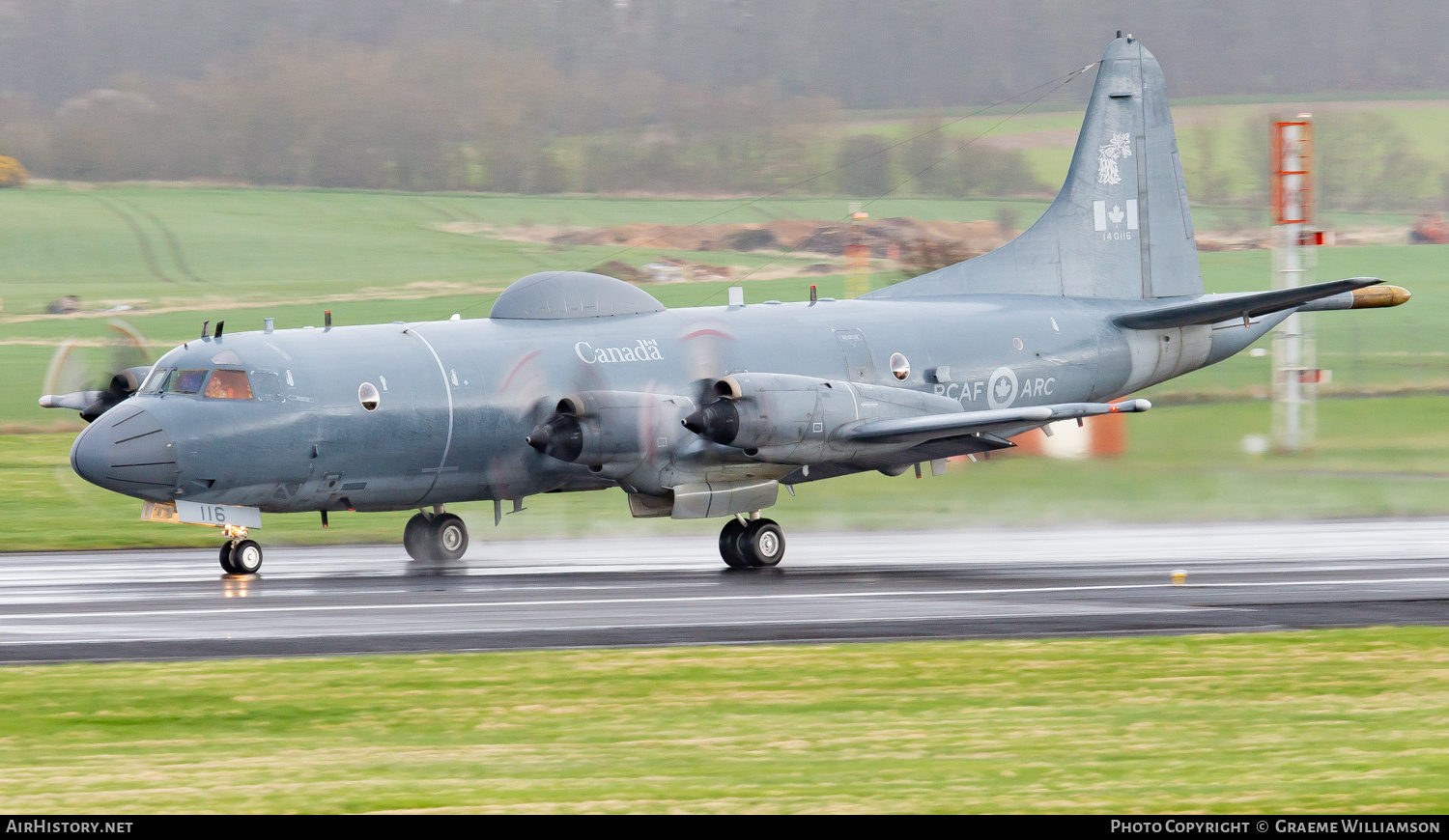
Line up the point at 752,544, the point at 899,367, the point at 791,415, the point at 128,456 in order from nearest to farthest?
the point at 128,456 < the point at 791,415 < the point at 752,544 < the point at 899,367

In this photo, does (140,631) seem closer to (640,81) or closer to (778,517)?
(778,517)

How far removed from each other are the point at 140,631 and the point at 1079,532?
1714cm

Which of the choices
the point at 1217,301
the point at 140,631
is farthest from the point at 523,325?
the point at 1217,301

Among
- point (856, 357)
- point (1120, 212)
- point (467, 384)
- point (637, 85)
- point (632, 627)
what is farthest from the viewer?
point (637, 85)

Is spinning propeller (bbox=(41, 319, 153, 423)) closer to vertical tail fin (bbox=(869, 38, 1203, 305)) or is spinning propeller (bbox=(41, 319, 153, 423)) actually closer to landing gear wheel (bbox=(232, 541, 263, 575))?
landing gear wheel (bbox=(232, 541, 263, 575))

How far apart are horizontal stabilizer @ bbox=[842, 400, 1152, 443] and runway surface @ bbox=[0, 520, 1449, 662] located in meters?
1.81

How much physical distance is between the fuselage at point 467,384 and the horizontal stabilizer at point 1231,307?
5.50 ft

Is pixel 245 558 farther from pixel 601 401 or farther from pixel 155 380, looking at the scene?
pixel 601 401

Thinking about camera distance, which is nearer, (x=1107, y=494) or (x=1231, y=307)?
(x=1231, y=307)

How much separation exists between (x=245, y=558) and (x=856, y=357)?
→ 9381mm

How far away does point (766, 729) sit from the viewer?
11.3 meters

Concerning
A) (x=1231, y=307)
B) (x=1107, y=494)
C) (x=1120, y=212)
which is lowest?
(x=1107, y=494)

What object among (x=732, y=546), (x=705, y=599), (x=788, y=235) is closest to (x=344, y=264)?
(x=788, y=235)

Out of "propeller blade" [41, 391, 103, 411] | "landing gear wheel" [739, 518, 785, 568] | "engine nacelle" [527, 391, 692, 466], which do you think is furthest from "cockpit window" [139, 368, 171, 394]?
"landing gear wheel" [739, 518, 785, 568]
